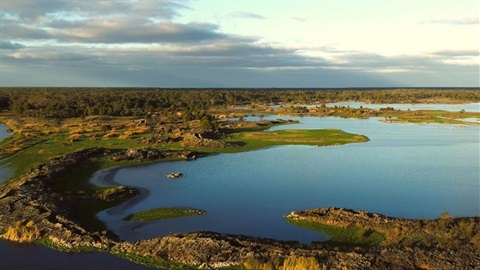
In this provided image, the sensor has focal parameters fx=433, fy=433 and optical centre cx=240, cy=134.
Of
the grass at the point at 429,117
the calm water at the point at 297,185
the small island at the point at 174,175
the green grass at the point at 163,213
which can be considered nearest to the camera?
the calm water at the point at 297,185

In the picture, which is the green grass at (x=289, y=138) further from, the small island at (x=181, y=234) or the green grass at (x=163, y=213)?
the green grass at (x=163, y=213)

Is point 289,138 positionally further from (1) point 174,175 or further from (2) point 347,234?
(2) point 347,234

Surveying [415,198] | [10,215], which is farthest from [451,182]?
[10,215]

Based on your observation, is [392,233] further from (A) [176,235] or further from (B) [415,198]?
(A) [176,235]

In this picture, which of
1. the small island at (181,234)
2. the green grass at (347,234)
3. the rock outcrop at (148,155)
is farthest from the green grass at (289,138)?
the green grass at (347,234)

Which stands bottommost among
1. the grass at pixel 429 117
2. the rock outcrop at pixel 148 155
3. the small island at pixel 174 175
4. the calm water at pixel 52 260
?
the calm water at pixel 52 260

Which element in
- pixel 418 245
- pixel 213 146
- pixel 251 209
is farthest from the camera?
pixel 213 146

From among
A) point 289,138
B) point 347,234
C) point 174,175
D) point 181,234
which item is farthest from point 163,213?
point 289,138

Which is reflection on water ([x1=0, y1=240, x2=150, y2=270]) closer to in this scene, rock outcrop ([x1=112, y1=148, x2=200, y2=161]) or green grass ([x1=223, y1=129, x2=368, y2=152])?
rock outcrop ([x1=112, y1=148, x2=200, y2=161])
